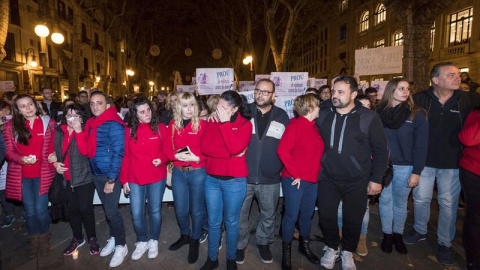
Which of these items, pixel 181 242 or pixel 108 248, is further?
pixel 181 242

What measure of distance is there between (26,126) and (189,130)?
7.07 ft

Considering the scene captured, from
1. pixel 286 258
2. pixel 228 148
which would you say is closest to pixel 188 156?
pixel 228 148

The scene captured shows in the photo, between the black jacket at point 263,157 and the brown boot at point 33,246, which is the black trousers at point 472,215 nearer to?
the black jacket at point 263,157

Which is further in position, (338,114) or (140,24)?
(140,24)

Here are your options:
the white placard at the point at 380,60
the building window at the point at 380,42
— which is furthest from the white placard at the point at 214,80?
the building window at the point at 380,42

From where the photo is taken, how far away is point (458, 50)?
2008cm

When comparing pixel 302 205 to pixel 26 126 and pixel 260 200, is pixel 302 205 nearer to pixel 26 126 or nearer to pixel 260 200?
pixel 260 200

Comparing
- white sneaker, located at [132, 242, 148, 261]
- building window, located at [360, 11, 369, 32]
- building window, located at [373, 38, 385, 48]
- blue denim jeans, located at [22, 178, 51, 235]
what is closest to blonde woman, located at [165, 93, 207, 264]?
white sneaker, located at [132, 242, 148, 261]

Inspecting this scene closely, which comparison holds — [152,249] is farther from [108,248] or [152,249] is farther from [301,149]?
[301,149]

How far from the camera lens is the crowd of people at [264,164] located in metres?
3.54

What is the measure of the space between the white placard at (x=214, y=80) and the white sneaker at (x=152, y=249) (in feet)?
17.0

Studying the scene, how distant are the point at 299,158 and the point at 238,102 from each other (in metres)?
0.99

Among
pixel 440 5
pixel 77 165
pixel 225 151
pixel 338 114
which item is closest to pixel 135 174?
pixel 77 165

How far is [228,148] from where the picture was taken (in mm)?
3273
